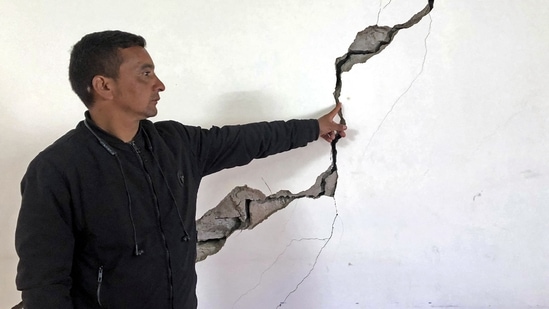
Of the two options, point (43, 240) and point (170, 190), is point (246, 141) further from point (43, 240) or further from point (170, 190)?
point (43, 240)

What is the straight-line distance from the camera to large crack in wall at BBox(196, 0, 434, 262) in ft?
4.80

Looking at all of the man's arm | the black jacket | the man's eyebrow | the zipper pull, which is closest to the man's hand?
the man's arm

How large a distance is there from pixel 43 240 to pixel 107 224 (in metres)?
0.14

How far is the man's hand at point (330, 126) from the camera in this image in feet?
4.73

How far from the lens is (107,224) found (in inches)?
42.7

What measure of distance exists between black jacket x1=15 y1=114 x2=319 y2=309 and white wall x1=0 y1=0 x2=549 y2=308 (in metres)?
0.39

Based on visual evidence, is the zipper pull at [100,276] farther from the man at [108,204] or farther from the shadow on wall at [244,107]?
Result: the shadow on wall at [244,107]

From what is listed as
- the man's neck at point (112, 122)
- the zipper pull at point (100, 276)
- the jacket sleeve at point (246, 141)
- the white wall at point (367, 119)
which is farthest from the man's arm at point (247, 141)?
the zipper pull at point (100, 276)

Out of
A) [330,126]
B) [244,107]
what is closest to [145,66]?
[244,107]

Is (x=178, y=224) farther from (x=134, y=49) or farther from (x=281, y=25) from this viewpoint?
(x=281, y=25)

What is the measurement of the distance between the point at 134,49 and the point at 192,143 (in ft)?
1.02

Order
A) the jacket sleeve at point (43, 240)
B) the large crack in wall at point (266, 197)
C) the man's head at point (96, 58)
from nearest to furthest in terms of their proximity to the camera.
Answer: the jacket sleeve at point (43, 240)
the man's head at point (96, 58)
the large crack in wall at point (266, 197)

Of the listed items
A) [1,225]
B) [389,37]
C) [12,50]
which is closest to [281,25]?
[389,37]

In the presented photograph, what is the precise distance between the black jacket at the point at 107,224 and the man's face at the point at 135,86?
0.26 ft
